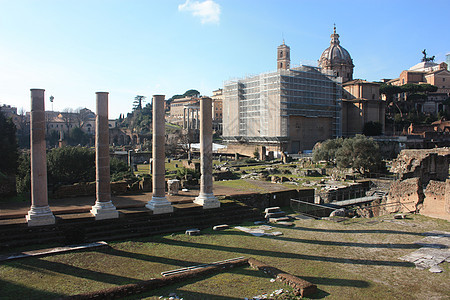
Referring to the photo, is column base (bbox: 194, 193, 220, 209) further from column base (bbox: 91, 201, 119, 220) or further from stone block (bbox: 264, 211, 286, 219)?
column base (bbox: 91, 201, 119, 220)

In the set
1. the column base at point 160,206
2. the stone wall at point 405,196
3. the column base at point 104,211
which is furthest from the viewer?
the stone wall at point 405,196

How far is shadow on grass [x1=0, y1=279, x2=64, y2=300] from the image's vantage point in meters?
6.63

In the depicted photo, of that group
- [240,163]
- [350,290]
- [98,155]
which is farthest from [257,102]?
[350,290]

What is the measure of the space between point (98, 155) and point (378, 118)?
64224 mm

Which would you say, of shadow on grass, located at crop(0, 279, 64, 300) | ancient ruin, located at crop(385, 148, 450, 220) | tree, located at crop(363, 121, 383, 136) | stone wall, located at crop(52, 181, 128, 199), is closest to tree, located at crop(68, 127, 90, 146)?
tree, located at crop(363, 121, 383, 136)

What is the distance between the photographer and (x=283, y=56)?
2859 inches

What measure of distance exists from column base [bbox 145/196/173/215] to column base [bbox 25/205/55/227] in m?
3.10

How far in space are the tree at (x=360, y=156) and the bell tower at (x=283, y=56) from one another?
45000mm

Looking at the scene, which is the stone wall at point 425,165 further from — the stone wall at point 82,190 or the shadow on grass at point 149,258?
the shadow on grass at point 149,258

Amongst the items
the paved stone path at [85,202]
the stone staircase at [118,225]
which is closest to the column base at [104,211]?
the stone staircase at [118,225]

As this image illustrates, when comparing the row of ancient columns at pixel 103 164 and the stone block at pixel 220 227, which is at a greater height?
the row of ancient columns at pixel 103 164

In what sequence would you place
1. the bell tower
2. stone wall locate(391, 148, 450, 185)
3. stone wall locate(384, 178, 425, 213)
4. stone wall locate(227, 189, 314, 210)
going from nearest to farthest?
1. stone wall locate(384, 178, 425, 213)
2. stone wall locate(227, 189, 314, 210)
3. stone wall locate(391, 148, 450, 185)
4. the bell tower

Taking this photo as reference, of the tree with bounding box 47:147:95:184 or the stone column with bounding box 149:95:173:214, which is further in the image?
the tree with bounding box 47:147:95:184

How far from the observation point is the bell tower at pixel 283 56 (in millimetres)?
72250
